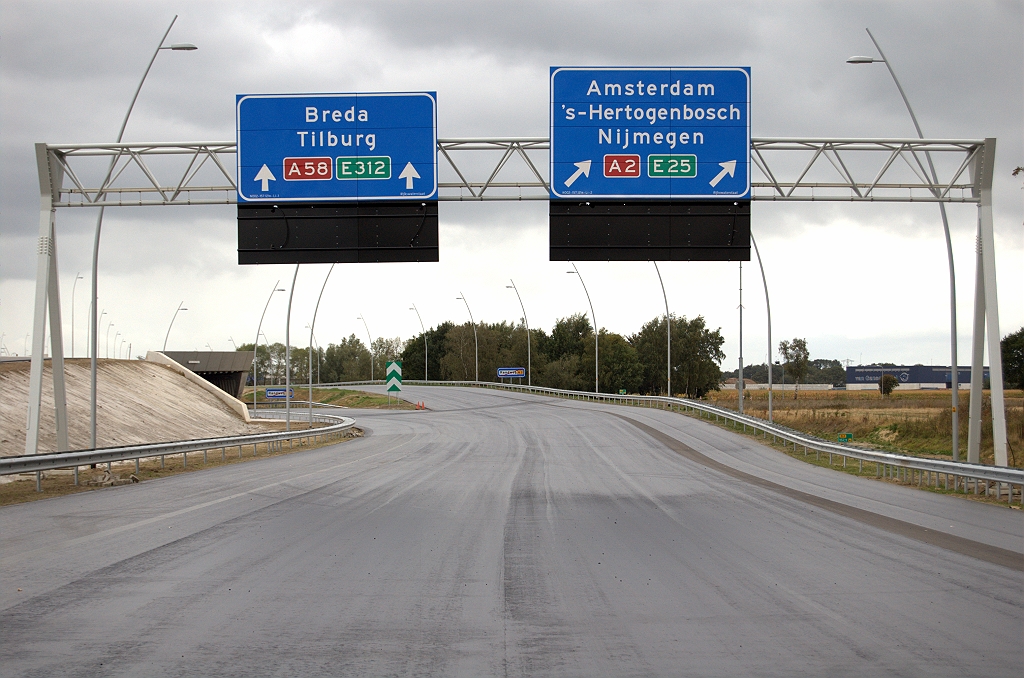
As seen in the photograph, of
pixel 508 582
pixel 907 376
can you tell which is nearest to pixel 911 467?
pixel 508 582

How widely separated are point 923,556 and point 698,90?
1301cm

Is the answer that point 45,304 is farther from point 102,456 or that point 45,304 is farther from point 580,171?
point 580,171

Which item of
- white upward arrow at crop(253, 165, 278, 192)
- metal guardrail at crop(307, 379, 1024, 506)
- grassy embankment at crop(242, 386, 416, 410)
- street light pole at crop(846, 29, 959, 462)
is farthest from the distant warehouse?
white upward arrow at crop(253, 165, 278, 192)

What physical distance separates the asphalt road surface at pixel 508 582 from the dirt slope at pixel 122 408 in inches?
708

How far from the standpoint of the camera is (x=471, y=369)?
14375 centimetres

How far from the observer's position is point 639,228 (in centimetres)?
2089

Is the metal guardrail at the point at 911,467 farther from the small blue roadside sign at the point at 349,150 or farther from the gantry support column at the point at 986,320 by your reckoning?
the small blue roadside sign at the point at 349,150

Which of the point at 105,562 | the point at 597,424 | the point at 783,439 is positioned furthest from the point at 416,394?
the point at 105,562

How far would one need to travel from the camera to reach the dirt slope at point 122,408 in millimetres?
34438

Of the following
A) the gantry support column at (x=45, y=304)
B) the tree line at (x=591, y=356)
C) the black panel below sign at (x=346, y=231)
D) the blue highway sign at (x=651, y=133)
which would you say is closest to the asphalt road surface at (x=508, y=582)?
the gantry support column at (x=45, y=304)

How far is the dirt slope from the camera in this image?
34438 millimetres

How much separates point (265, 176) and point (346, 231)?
2318 mm

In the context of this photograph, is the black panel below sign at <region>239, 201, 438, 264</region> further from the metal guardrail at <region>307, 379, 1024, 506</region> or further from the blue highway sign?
the metal guardrail at <region>307, 379, 1024, 506</region>

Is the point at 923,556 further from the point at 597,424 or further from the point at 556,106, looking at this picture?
the point at 597,424
